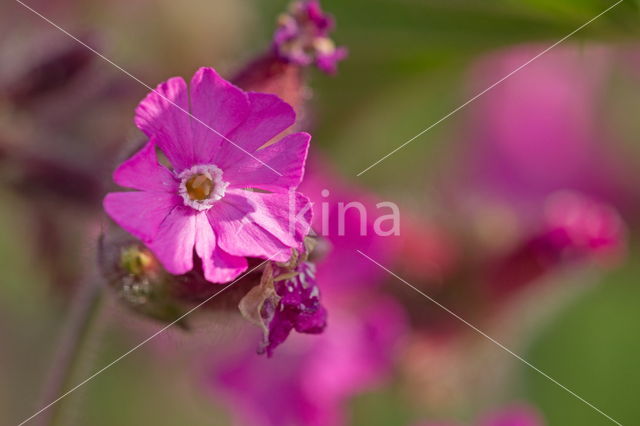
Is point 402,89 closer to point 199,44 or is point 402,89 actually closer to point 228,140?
point 199,44

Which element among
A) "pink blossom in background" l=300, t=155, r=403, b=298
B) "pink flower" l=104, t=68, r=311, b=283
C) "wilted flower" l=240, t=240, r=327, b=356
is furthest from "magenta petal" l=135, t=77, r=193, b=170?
"pink blossom in background" l=300, t=155, r=403, b=298

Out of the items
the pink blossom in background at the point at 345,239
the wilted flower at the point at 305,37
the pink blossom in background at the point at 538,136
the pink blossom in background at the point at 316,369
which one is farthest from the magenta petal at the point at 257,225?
the pink blossom in background at the point at 538,136

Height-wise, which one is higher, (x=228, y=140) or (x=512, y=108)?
(x=228, y=140)

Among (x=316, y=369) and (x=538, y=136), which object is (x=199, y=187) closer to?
(x=316, y=369)

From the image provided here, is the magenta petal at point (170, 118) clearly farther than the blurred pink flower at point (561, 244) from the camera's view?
No

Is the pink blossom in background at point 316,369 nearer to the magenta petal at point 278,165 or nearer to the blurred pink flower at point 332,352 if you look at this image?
the blurred pink flower at point 332,352

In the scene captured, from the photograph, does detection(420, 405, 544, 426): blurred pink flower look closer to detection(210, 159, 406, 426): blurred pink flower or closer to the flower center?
detection(210, 159, 406, 426): blurred pink flower

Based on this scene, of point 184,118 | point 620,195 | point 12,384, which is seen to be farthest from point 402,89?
point 12,384

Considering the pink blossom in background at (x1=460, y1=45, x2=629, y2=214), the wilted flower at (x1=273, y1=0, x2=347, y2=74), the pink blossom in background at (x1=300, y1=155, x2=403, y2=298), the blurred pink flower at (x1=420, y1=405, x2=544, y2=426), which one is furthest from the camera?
the pink blossom in background at (x1=460, y1=45, x2=629, y2=214)
